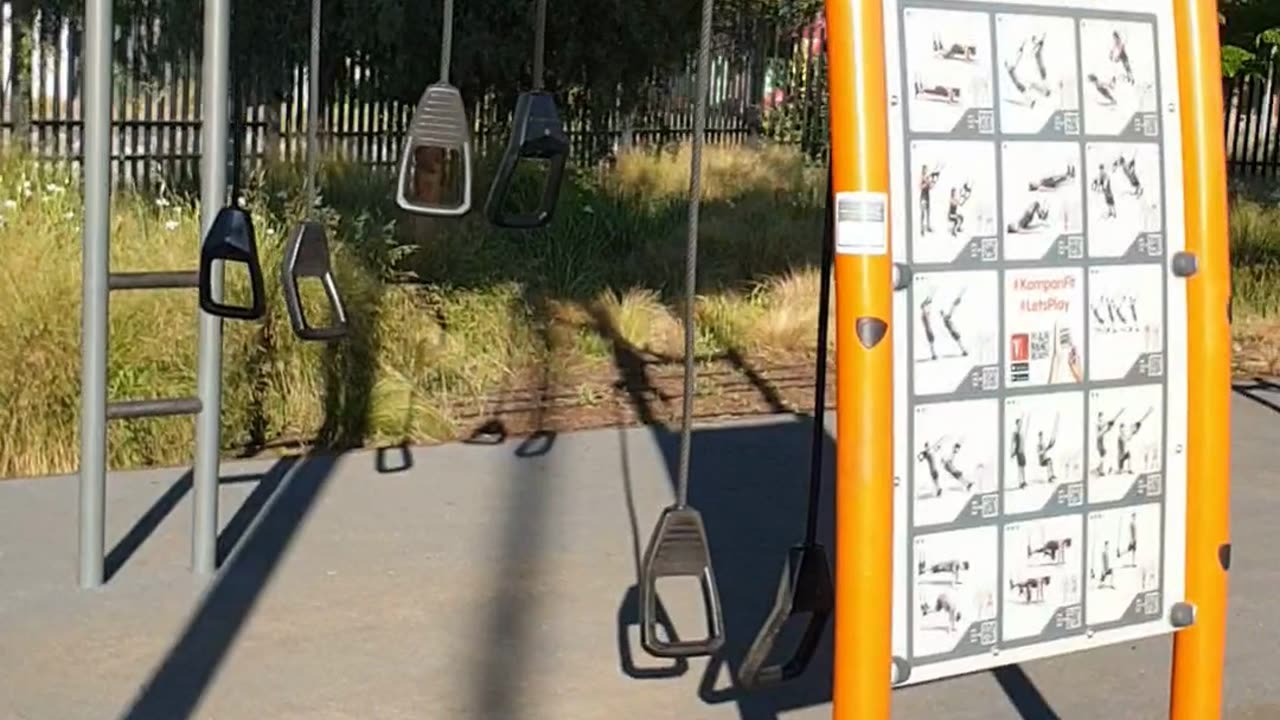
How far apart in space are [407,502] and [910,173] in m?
3.81

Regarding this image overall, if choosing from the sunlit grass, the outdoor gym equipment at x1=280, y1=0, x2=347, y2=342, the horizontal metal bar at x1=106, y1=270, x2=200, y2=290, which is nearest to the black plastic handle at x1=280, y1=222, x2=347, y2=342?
the outdoor gym equipment at x1=280, y1=0, x2=347, y2=342

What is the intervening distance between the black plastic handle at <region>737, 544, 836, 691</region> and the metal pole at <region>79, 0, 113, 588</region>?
8.66 ft

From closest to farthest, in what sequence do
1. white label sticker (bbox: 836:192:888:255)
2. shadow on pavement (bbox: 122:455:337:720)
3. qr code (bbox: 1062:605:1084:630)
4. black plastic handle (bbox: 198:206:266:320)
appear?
white label sticker (bbox: 836:192:888:255)
qr code (bbox: 1062:605:1084:630)
black plastic handle (bbox: 198:206:266:320)
shadow on pavement (bbox: 122:455:337:720)

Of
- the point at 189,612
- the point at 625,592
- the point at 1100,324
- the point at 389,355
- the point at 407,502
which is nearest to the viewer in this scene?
the point at 1100,324

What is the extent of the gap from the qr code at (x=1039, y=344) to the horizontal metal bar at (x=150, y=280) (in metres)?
2.82

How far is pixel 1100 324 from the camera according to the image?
4348mm

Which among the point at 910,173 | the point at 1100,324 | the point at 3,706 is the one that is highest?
the point at 910,173

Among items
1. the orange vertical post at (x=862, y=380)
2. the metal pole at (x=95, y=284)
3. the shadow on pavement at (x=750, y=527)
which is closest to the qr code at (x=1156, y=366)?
the orange vertical post at (x=862, y=380)

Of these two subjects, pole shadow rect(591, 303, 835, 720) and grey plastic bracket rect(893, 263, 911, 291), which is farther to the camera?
pole shadow rect(591, 303, 835, 720)

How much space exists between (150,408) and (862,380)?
2.90 meters

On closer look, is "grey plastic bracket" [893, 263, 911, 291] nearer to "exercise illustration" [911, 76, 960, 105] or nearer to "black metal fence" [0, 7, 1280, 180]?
"exercise illustration" [911, 76, 960, 105]

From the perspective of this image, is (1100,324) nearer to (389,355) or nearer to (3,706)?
(3,706)

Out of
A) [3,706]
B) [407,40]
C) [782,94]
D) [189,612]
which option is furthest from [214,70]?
[782,94]

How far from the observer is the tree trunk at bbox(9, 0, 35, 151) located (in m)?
13.6
